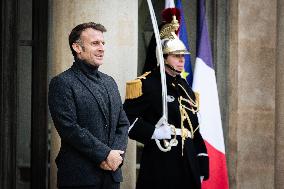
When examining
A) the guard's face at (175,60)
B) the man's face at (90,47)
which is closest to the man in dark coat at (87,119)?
the man's face at (90,47)

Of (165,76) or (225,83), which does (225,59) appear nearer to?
(225,83)

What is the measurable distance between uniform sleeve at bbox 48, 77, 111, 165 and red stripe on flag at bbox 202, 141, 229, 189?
2337 millimetres

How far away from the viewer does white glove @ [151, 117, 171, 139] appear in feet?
17.6

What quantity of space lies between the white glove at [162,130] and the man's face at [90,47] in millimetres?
1163

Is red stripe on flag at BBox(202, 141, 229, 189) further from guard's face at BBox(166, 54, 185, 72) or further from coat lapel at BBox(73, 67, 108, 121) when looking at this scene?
coat lapel at BBox(73, 67, 108, 121)

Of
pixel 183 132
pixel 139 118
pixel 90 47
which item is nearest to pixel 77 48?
pixel 90 47

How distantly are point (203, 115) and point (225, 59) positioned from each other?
1.01 m

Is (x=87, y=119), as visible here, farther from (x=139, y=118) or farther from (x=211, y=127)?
(x=211, y=127)

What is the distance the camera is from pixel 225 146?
7.00m

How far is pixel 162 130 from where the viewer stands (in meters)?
5.36

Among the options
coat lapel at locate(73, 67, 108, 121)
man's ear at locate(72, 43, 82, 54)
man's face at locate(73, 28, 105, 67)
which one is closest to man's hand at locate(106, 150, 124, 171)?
A: coat lapel at locate(73, 67, 108, 121)

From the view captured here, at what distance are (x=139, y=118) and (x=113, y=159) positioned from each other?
1323 millimetres

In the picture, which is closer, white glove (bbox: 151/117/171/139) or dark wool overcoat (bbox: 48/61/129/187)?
dark wool overcoat (bbox: 48/61/129/187)

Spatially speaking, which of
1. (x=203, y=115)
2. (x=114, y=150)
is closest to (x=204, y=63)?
(x=203, y=115)
